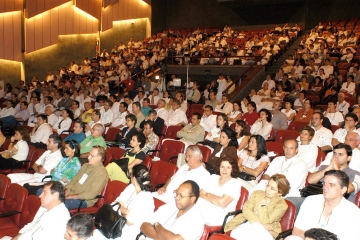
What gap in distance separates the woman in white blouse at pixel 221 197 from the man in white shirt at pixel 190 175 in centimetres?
22

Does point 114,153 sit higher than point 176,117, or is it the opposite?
point 176,117

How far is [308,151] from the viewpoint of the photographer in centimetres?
435

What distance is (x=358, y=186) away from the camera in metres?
3.56

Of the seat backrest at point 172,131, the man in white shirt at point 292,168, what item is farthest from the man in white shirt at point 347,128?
the seat backrest at point 172,131

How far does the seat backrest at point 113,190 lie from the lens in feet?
11.9

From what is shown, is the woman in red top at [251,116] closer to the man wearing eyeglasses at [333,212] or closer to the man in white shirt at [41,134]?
the man in white shirt at [41,134]

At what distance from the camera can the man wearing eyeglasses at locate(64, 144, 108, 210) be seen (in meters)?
3.81

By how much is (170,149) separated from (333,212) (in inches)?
117

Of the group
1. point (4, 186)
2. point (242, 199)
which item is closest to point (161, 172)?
point (242, 199)

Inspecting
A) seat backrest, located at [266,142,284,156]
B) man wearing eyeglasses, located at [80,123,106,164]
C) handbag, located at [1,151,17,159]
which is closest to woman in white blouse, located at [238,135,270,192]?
seat backrest, located at [266,142,284,156]

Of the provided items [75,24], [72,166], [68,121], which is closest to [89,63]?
[75,24]

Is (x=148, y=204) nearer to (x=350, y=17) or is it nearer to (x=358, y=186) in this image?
(x=358, y=186)

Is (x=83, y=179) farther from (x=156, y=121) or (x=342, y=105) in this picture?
(x=342, y=105)

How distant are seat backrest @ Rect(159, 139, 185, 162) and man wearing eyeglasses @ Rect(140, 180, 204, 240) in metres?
2.46
